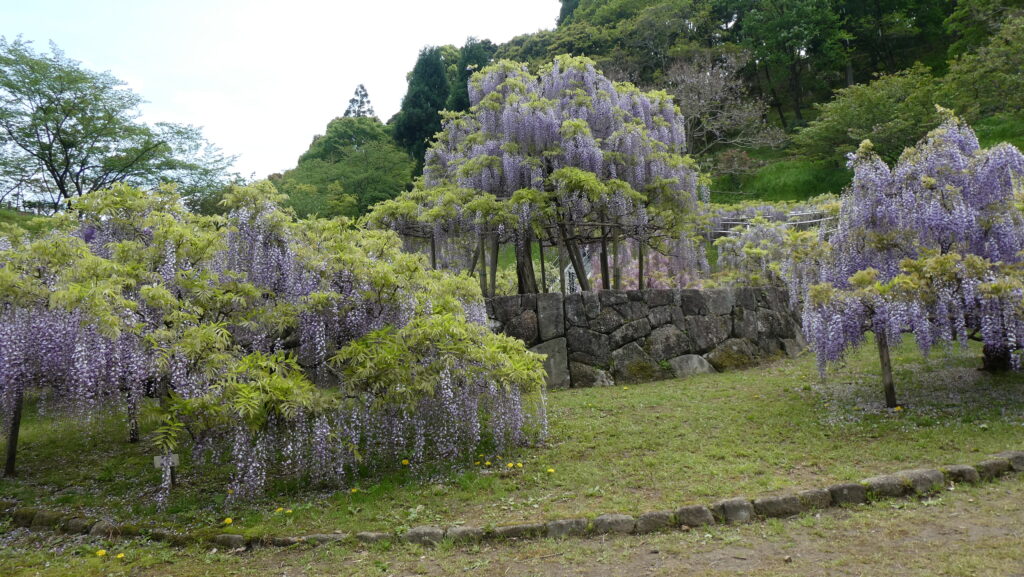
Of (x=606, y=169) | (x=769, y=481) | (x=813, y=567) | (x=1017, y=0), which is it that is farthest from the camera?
(x=1017, y=0)

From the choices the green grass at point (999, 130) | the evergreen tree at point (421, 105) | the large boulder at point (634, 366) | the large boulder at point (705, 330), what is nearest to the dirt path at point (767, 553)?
the large boulder at point (634, 366)

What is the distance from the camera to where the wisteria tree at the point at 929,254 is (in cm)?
580

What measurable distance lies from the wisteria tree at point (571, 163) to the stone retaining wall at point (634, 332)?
1.54m

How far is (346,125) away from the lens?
104 ft

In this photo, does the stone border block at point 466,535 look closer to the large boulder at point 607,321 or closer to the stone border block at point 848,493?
the stone border block at point 848,493

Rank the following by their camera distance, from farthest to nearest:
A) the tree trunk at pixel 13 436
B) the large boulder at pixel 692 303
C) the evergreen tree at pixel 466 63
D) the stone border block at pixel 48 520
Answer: the evergreen tree at pixel 466 63
the large boulder at pixel 692 303
the tree trunk at pixel 13 436
the stone border block at pixel 48 520

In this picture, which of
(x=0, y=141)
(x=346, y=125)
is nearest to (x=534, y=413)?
(x=0, y=141)

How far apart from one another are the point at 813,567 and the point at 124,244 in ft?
19.8

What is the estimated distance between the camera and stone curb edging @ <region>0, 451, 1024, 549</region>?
4.15m

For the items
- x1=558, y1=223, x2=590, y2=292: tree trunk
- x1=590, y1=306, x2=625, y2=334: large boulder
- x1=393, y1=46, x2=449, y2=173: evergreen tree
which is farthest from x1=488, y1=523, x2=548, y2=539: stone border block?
x1=393, y1=46, x2=449, y2=173: evergreen tree

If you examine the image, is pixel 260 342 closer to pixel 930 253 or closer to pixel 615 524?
pixel 615 524

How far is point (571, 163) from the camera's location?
34.5 ft

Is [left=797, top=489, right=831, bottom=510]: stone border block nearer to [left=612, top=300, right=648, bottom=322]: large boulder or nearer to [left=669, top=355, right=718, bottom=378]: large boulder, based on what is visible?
[left=669, top=355, right=718, bottom=378]: large boulder

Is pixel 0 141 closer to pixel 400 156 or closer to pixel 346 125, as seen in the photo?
pixel 400 156
